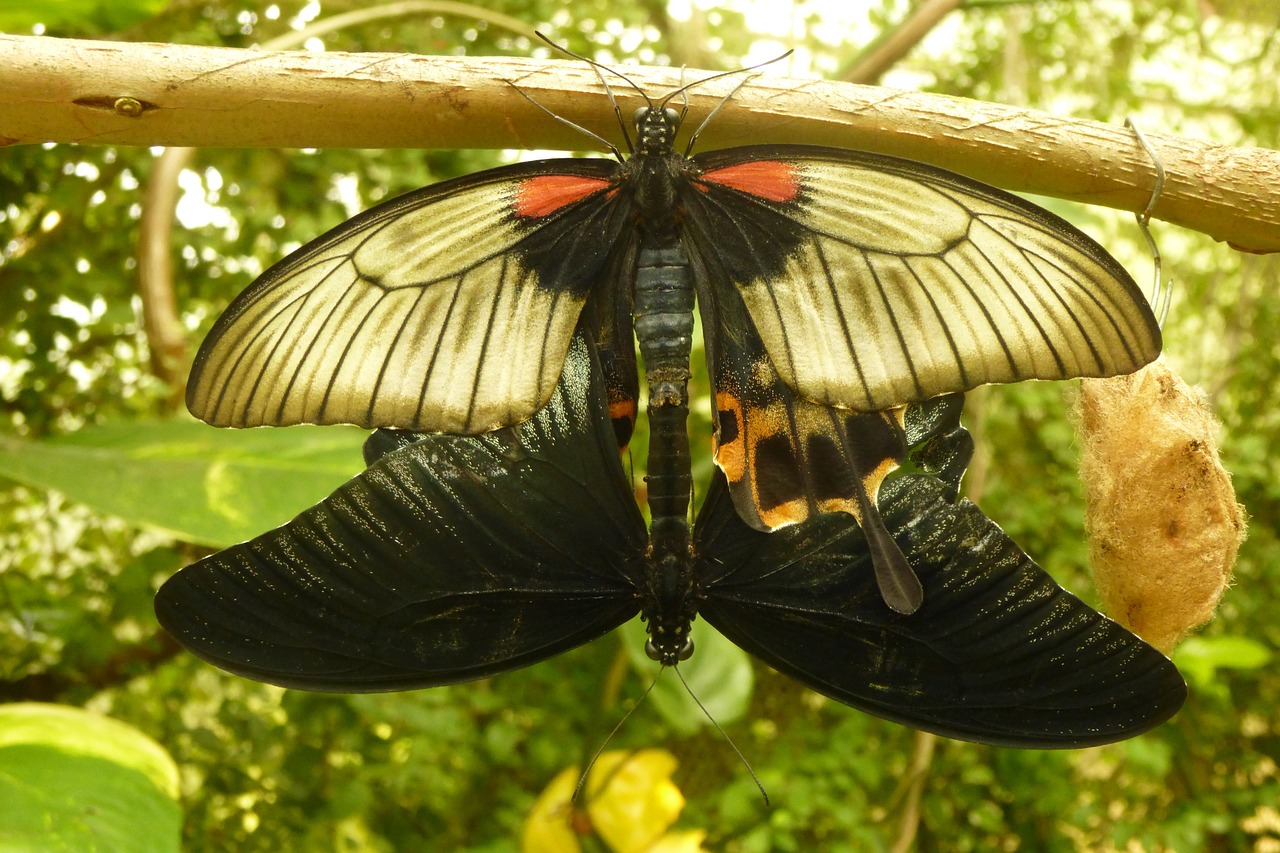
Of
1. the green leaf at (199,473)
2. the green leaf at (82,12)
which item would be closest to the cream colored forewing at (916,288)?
the green leaf at (199,473)

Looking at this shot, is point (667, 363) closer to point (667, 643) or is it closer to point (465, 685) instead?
point (667, 643)

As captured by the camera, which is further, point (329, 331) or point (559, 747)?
point (559, 747)

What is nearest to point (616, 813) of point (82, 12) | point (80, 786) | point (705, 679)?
point (705, 679)

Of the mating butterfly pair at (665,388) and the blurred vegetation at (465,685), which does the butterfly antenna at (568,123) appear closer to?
the mating butterfly pair at (665,388)

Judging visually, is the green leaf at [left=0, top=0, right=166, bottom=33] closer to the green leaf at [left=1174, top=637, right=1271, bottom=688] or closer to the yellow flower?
the yellow flower

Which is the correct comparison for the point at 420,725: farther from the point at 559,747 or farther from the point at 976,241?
the point at 976,241

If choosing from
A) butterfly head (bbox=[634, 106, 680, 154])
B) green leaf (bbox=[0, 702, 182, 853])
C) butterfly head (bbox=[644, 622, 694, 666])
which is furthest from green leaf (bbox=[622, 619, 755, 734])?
butterfly head (bbox=[634, 106, 680, 154])

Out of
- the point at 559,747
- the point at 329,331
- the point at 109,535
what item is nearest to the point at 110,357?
the point at 109,535
